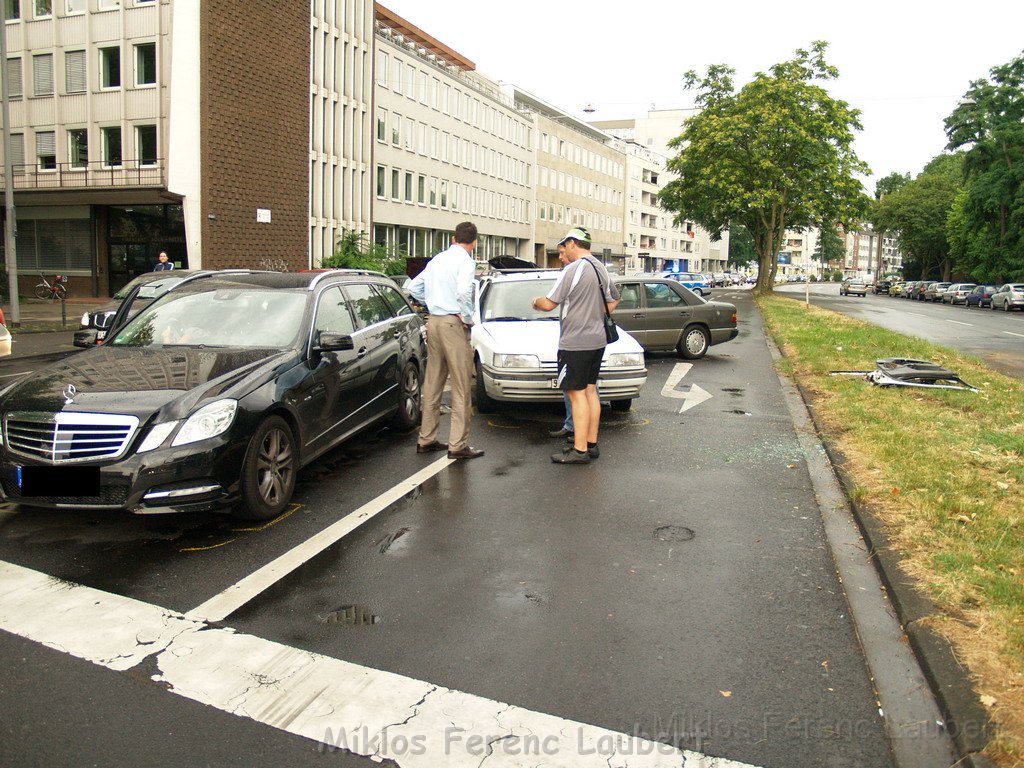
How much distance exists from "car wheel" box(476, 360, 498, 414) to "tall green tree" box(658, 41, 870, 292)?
126 feet

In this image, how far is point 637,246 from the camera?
100875mm

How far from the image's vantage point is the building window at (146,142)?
1310 inches

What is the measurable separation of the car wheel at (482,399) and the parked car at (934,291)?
63.5 m

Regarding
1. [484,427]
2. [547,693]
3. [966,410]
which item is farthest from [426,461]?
[966,410]

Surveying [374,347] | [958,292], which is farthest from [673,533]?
[958,292]

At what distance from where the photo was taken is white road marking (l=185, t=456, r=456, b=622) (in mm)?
4039

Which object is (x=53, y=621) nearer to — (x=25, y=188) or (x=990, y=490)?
(x=990, y=490)

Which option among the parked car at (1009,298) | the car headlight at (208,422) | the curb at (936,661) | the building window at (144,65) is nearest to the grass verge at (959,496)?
the curb at (936,661)

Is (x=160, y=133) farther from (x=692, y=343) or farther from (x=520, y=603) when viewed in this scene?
(x=520, y=603)

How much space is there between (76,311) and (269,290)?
24.9 meters

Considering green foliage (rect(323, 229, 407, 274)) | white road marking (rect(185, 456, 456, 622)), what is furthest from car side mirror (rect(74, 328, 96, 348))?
green foliage (rect(323, 229, 407, 274))

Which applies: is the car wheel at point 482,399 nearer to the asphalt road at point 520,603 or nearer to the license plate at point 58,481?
the asphalt road at point 520,603

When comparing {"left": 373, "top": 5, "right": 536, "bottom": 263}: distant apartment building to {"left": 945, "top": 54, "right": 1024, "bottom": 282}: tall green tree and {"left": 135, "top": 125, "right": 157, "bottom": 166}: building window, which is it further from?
{"left": 945, "top": 54, "right": 1024, "bottom": 282}: tall green tree

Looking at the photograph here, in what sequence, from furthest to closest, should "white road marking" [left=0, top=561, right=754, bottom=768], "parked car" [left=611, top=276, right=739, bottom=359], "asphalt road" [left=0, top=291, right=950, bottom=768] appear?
"parked car" [left=611, top=276, right=739, bottom=359] → "asphalt road" [left=0, top=291, right=950, bottom=768] → "white road marking" [left=0, top=561, right=754, bottom=768]
